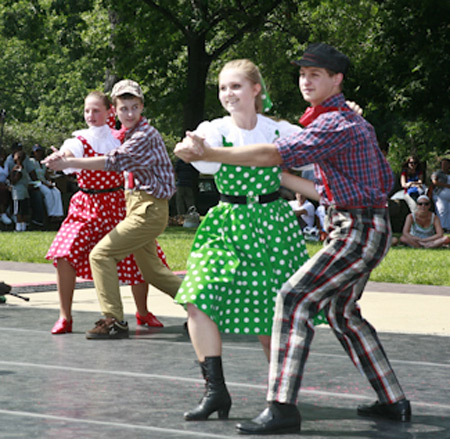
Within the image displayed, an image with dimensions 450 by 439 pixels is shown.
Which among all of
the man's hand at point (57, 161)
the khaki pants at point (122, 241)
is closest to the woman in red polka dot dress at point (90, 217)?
the khaki pants at point (122, 241)

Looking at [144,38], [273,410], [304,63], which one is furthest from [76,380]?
[144,38]

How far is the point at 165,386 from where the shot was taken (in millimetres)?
6453

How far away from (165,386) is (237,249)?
49.7 inches

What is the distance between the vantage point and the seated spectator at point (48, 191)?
2391 centimetres

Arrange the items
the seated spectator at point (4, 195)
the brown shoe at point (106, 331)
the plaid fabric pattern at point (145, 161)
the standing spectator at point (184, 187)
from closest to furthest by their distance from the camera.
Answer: the plaid fabric pattern at point (145, 161) < the brown shoe at point (106, 331) < the seated spectator at point (4, 195) < the standing spectator at point (184, 187)

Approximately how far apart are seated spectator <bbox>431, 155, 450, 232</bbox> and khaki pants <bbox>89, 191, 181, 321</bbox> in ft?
50.0

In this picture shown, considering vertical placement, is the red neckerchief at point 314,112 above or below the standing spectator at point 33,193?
above

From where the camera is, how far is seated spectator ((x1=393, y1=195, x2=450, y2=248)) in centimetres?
1869

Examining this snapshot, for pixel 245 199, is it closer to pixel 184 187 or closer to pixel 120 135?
pixel 120 135

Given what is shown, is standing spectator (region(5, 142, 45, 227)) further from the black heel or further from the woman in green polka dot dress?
the black heel

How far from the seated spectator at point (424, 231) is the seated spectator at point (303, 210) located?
228cm

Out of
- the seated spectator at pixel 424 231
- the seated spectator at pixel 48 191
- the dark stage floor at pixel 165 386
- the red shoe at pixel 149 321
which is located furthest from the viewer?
the seated spectator at pixel 48 191

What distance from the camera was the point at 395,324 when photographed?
368 inches

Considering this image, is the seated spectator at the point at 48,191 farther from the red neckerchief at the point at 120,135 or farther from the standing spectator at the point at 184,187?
the red neckerchief at the point at 120,135
